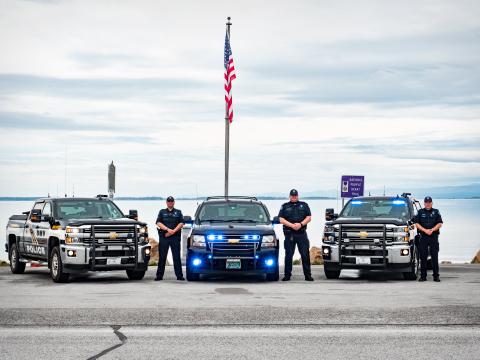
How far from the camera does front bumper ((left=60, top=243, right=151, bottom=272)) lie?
733 inches

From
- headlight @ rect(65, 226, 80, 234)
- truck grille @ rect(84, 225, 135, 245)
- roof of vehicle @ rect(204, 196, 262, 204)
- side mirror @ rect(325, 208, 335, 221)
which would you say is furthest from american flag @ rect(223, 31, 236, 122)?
headlight @ rect(65, 226, 80, 234)

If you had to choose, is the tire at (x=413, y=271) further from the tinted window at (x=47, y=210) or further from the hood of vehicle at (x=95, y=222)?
the tinted window at (x=47, y=210)

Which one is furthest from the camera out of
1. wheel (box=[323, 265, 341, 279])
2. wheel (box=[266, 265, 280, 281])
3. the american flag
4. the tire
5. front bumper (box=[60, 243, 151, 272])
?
the american flag

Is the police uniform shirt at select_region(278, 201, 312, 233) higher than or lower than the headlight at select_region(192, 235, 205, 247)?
higher

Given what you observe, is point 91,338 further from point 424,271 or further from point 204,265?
point 424,271

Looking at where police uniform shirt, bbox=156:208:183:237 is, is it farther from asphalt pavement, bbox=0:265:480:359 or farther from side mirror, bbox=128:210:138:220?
asphalt pavement, bbox=0:265:480:359

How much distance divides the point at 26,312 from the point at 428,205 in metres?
9.89

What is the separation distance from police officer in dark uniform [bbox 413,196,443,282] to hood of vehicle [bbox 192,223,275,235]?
3.37m

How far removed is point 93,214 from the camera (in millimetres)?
20031

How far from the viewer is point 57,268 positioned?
18.9 meters

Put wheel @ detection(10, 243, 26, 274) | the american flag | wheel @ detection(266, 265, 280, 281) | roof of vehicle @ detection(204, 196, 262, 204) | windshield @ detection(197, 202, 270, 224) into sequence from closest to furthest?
wheel @ detection(266, 265, 280, 281) < windshield @ detection(197, 202, 270, 224) < roof of vehicle @ detection(204, 196, 262, 204) < wheel @ detection(10, 243, 26, 274) < the american flag

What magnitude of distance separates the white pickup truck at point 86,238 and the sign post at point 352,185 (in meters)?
11.1

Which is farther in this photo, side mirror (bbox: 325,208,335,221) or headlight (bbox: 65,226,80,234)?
side mirror (bbox: 325,208,335,221)

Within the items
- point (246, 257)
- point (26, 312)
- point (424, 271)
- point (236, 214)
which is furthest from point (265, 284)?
point (26, 312)
